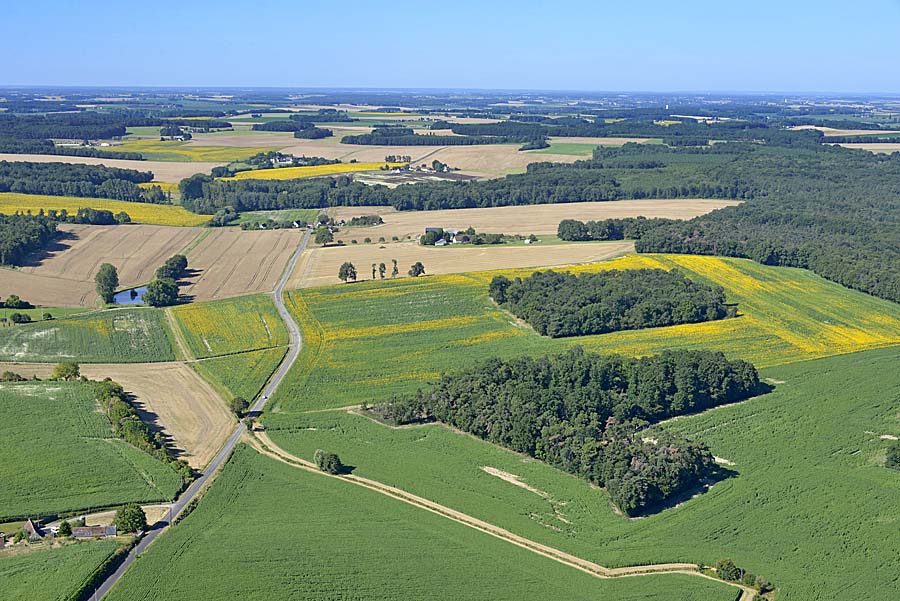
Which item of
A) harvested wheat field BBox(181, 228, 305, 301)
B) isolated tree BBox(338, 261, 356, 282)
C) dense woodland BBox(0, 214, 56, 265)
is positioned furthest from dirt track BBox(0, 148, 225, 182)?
isolated tree BBox(338, 261, 356, 282)

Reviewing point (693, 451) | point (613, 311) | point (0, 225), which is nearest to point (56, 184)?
point (0, 225)

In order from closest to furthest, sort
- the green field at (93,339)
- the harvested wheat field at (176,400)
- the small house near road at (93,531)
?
the small house near road at (93,531) < the harvested wheat field at (176,400) < the green field at (93,339)

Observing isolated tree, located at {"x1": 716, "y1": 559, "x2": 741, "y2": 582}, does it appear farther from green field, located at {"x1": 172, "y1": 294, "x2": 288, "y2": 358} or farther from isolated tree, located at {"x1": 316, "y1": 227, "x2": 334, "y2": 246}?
isolated tree, located at {"x1": 316, "y1": 227, "x2": 334, "y2": 246}

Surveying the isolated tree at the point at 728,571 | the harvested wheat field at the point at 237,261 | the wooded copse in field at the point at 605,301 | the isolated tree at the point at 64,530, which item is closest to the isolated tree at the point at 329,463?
the isolated tree at the point at 64,530

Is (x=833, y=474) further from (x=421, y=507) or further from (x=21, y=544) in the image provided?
(x=21, y=544)

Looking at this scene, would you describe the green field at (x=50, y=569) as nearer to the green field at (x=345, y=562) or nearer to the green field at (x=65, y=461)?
the green field at (x=345, y=562)

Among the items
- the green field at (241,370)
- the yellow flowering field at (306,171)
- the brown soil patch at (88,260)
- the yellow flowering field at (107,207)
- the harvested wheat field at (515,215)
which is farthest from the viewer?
the yellow flowering field at (306,171)
